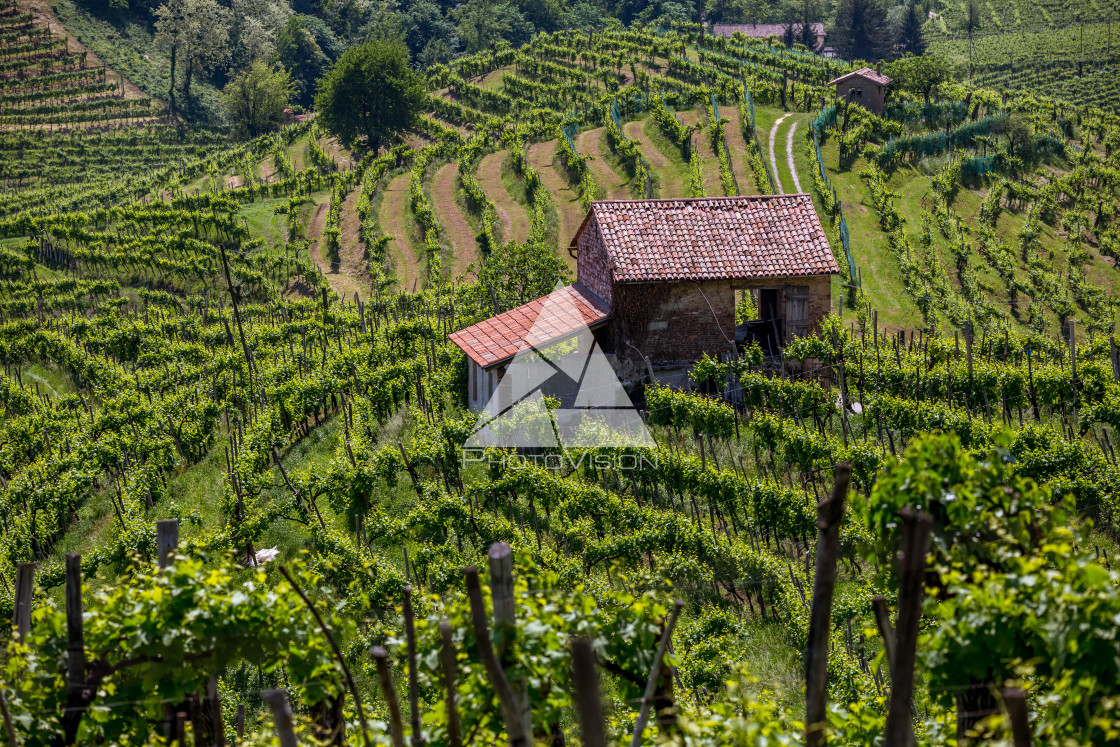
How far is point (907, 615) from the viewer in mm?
5262

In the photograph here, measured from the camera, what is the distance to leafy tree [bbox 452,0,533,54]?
8400 cm

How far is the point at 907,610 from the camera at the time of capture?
17.2 ft

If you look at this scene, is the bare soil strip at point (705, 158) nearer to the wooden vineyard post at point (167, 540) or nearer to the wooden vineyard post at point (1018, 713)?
the wooden vineyard post at point (167, 540)

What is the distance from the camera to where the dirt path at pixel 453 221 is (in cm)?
3947

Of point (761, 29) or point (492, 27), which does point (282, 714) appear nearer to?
point (492, 27)

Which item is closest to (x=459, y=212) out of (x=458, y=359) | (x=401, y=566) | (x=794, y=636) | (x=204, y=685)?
(x=458, y=359)

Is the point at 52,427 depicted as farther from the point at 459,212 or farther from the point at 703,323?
the point at 459,212

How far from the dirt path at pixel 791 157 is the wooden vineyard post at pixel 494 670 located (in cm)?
3654

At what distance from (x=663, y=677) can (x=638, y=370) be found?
48.7 ft

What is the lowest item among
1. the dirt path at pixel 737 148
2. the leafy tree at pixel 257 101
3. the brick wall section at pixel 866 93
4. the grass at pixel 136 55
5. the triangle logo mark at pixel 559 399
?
the triangle logo mark at pixel 559 399

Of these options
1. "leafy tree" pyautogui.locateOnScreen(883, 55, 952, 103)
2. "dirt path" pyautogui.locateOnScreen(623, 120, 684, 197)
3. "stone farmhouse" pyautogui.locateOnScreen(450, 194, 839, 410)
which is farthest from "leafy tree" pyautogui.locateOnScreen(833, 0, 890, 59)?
"stone farmhouse" pyautogui.locateOnScreen(450, 194, 839, 410)

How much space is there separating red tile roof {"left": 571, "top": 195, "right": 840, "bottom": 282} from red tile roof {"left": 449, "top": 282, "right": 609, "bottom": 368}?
124 centimetres

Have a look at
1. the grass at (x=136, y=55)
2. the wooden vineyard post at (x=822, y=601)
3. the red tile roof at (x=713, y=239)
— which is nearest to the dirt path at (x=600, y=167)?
the red tile roof at (x=713, y=239)

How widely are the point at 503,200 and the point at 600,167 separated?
15.7ft
